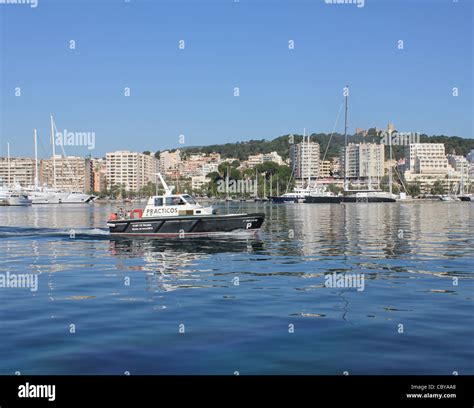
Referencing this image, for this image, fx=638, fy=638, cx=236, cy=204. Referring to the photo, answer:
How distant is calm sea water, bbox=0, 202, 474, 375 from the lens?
38.4ft

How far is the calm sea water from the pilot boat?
9727 mm

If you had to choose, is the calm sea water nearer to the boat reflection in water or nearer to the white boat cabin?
the boat reflection in water

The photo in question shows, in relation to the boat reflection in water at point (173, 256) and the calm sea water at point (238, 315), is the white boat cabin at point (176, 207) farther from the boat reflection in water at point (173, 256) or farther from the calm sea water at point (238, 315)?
the calm sea water at point (238, 315)

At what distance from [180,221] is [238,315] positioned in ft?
83.3

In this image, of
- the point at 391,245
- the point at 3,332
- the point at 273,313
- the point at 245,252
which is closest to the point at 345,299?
the point at 273,313

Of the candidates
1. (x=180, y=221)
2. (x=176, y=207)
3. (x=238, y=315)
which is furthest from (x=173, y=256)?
(x=238, y=315)

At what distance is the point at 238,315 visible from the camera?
15867 mm

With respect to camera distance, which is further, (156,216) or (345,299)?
(156,216)

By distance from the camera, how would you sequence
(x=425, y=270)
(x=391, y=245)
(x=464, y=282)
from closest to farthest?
(x=464, y=282) → (x=425, y=270) → (x=391, y=245)

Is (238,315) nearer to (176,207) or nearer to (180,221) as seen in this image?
(180,221)
